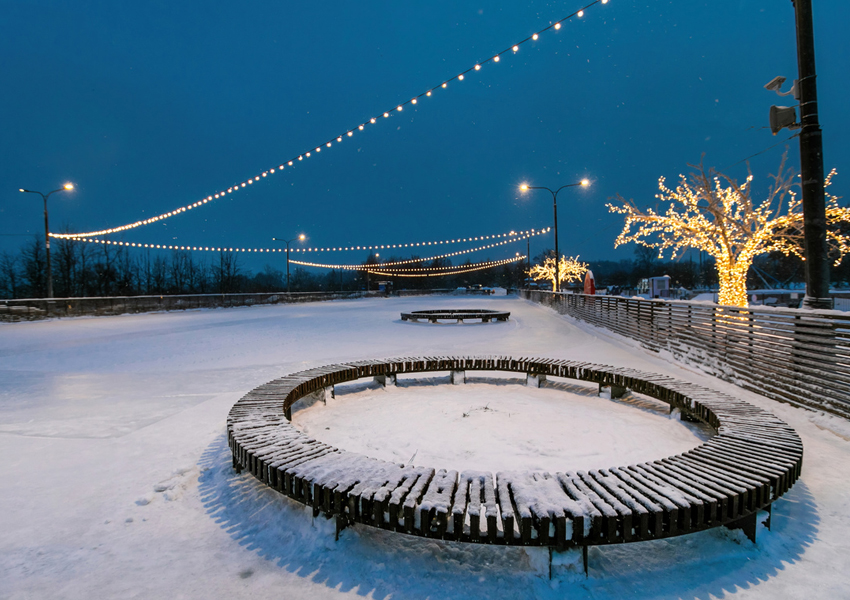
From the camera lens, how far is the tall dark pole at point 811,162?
5.81 meters

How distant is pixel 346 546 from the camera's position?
9.46 feet

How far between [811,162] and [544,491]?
608 centimetres

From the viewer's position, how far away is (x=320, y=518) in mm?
3133

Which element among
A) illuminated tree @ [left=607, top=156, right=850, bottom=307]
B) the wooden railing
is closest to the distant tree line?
illuminated tree @ [left=607, top=156, right=850, bottom=307]

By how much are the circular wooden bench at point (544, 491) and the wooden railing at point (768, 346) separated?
5.81 feet

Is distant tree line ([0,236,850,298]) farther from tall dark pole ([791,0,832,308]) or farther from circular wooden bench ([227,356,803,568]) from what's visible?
circular wooden bench ([227,356,803,568])

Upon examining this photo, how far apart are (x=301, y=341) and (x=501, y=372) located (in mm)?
6493

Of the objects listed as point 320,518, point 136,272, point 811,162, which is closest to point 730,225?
point 811,162

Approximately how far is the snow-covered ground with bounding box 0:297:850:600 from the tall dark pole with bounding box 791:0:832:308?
1834 millimetres

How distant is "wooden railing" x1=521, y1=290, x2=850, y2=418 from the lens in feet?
16.6

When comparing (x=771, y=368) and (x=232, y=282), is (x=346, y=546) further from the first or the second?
(x=232, y=282)

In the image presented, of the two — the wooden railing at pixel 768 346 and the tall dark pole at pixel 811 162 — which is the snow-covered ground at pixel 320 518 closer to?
the wooden railing at pixel 768 346

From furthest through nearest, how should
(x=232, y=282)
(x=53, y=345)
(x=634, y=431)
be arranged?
(x=232, y=282) < (x=53, y=345) < (x=634, y=431)

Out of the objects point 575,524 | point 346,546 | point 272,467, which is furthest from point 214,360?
point 575,524
